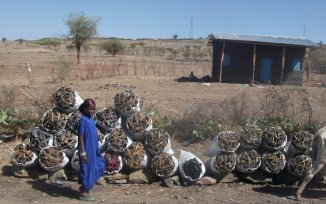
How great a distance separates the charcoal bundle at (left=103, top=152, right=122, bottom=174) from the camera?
742 centimetres

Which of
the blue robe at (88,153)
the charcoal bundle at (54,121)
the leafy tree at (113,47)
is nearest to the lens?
the blue robe at (88,153)

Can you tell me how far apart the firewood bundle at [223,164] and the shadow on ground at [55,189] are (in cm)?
230

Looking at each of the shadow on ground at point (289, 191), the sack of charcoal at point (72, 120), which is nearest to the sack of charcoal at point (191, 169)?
the shadow on ground at point (289, 191)

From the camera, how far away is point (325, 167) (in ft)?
24.8

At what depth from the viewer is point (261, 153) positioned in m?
8.02

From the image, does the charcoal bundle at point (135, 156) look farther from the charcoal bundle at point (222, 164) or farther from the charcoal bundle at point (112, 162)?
the charcoal bundle at point (222, 164)


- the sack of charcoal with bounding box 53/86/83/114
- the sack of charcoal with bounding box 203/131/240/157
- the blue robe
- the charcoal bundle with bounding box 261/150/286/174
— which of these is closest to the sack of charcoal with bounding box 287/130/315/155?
the charcoal bundle with bounding box 261/150/286/174

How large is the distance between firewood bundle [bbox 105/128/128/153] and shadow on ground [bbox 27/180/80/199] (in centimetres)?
92

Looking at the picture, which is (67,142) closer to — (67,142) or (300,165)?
(67,142)

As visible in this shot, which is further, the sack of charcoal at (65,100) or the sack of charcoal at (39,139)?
the sack of charcoal at (65,100)

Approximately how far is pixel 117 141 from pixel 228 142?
1854mm

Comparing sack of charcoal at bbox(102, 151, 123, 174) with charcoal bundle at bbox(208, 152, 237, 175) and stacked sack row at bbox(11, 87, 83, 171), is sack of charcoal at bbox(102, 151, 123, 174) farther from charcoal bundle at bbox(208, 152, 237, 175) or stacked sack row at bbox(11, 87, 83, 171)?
charcoal bundle at bbox(208, 152, 237, 175)

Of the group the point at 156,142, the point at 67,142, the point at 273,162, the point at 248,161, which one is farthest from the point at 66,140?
the point at 273,162

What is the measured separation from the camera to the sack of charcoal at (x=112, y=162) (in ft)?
24.3
